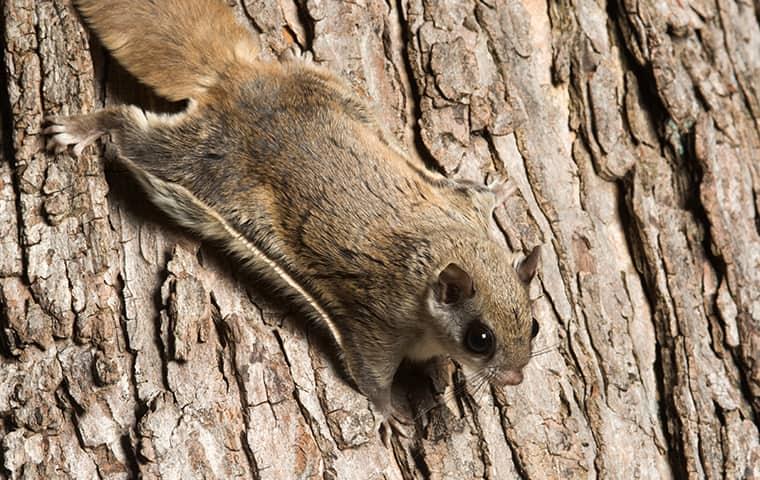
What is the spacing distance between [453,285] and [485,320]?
0.68 ft

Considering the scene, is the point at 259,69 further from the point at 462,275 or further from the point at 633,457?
the point at 633,457

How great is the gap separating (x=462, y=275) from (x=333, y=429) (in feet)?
2.69

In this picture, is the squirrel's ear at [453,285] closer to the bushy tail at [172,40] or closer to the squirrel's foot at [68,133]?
the bushy tail at [172,40]

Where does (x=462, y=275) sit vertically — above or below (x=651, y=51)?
below

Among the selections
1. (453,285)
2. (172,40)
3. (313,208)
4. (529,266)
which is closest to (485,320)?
(453,285)

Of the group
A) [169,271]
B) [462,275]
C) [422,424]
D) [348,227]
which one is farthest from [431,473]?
[169,271]

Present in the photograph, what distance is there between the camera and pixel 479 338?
146 inches

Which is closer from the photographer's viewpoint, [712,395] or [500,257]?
[500,257]

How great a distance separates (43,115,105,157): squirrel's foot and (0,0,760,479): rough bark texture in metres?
0.06

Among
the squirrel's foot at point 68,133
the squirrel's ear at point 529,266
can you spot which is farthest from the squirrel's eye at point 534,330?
the squirrel's foot at point 68,133

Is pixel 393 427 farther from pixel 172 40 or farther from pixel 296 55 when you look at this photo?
pixel 172 40

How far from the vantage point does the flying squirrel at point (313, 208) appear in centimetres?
376

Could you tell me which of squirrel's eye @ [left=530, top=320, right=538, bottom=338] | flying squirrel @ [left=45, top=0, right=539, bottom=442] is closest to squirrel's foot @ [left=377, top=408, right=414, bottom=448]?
flying squirrel @ [left=45, top=0, right=539, bottom=442]

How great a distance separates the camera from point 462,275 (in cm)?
365
